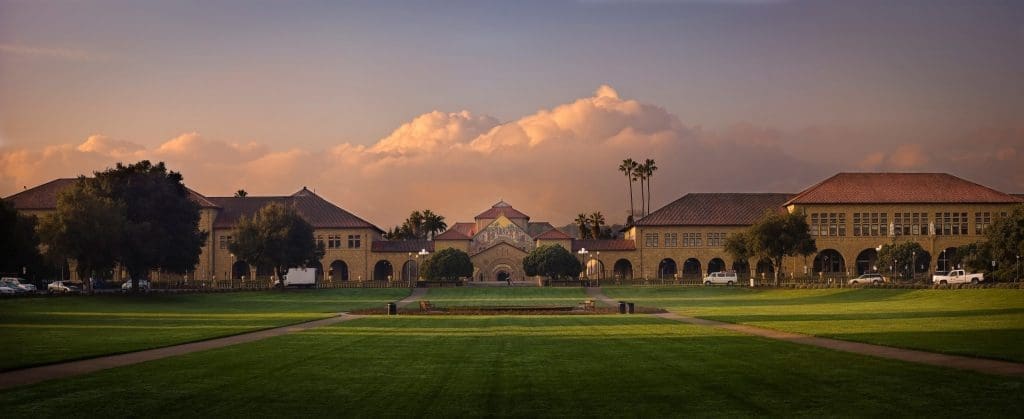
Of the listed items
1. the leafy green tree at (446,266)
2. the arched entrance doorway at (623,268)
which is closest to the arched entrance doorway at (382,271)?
the leafy green tree at (446,266)

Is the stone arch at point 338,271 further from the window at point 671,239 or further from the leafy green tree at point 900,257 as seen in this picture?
the leafy green tree at point 900,257

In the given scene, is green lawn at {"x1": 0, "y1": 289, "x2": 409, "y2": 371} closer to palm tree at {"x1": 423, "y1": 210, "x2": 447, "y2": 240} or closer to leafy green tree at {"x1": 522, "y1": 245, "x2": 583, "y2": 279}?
leafy green tree at {"x1": 522, "y1": 245, "x2": 583, "y2": 279}

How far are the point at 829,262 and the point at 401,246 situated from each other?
5038cm

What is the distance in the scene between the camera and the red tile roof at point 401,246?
117750mm

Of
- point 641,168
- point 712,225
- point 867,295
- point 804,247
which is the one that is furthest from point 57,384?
point 641,168

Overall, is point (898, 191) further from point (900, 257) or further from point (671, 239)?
point (671, 239)

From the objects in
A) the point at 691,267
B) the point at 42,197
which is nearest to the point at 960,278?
the point at 691,267

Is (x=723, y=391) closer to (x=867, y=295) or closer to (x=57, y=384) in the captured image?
(x=57, y=384)

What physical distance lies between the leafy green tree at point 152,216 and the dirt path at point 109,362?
42.9 m

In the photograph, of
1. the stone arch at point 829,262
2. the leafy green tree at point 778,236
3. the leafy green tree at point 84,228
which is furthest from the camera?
the stone arch at point 829,262

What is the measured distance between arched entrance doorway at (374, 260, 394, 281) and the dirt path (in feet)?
289

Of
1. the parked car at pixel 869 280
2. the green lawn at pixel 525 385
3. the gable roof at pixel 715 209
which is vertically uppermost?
the gable roof at pixel 715 209

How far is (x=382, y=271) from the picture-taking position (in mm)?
123562

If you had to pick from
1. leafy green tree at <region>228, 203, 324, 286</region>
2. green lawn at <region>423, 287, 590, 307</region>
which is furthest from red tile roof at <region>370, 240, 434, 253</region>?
green lawn at <region>423, 287, 590, 307</region>
